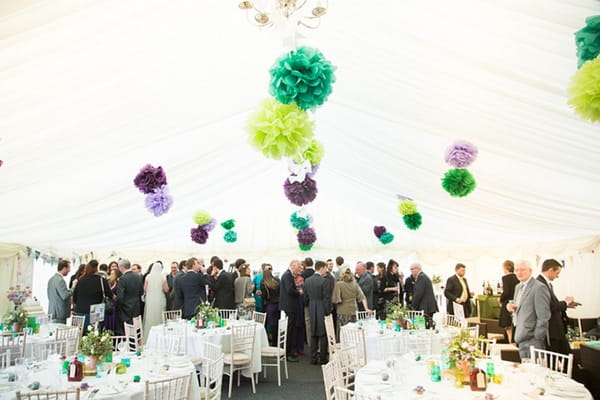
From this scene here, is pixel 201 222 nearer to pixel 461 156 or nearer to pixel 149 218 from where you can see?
pixel 149 218

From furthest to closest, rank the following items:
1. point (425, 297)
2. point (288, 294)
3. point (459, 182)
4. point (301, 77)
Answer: point (288, 294) < point (425, 297) < point (459, 182) < point (301, 77)

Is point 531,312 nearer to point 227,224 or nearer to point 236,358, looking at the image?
point 236,358

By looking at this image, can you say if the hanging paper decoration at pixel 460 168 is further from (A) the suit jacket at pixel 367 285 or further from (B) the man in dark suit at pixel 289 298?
(A) the suit jacket at pixel 367 285

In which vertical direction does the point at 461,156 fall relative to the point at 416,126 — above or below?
below

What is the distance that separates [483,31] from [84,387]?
407cm

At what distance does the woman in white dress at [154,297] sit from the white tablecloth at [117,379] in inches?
138

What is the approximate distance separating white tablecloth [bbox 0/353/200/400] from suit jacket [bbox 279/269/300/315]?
3662mm

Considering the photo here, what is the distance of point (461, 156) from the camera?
3926mm

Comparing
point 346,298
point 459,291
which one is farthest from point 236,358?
point 459,291

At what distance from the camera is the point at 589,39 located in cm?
170

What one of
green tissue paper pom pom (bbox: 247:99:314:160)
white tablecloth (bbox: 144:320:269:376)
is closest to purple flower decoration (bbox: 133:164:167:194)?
green tissue paper pom pom (bbox: 247:99:314:160)

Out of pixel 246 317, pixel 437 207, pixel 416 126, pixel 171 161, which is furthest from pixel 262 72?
pixel 246 317

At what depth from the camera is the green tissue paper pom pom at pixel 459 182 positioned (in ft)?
14.3

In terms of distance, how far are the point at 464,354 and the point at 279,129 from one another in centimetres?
249
